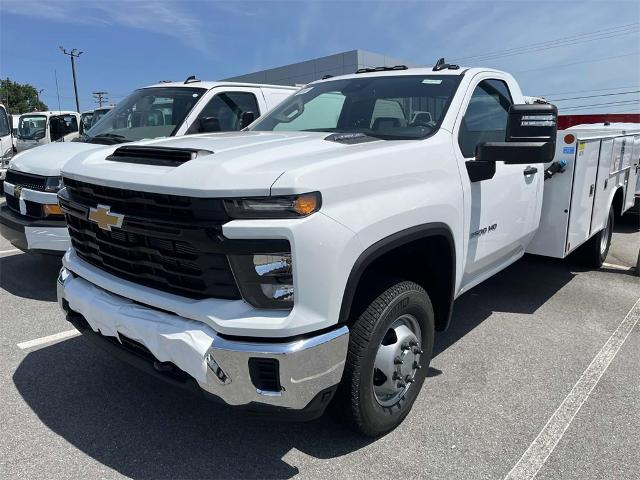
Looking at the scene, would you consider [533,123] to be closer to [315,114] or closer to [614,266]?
[315,114]

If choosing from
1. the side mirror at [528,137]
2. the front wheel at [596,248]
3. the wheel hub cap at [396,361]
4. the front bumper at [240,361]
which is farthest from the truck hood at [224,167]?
the front wheel at [596,248]

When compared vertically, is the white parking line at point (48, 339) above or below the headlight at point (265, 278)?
below

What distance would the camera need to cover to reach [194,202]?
2160 millimetres

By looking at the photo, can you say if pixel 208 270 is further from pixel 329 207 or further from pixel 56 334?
pixel 56 334

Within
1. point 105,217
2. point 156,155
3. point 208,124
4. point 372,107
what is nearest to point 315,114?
point 372,107

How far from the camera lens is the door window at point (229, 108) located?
234 inches

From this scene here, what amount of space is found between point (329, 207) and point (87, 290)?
148cm

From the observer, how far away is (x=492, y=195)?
347cm

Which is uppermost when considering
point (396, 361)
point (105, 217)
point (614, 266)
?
point (105, 217)

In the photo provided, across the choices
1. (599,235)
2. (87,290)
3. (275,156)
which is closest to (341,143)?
(275,156)

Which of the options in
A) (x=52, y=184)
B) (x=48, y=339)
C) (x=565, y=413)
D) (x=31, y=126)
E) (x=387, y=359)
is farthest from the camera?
(x=31, y=126)

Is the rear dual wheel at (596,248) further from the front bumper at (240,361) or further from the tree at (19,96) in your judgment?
the tree at (19,96)

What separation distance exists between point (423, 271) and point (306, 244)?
1257 millimetres

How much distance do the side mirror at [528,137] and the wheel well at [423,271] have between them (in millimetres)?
594
